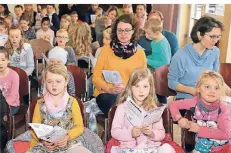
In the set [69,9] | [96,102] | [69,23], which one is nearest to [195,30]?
[96,102]

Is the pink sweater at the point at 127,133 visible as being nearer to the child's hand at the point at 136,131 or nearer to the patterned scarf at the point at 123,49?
the child's hand at the point at 136,131

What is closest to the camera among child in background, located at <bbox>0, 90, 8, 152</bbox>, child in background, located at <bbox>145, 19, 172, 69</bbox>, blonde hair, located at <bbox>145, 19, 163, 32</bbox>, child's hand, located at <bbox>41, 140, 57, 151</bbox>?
child's hand, located at <bbox>41, 140, 57, 151</bbox>

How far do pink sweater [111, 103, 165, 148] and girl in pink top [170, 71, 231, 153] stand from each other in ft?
0.65

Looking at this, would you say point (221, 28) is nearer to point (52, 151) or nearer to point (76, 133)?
point (76, 133)

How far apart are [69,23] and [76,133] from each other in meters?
3.88

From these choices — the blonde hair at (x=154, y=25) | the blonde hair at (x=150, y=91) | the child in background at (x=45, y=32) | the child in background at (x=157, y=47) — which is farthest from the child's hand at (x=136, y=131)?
the child in background at (x=45, y=32)

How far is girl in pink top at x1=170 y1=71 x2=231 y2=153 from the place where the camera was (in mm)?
2787

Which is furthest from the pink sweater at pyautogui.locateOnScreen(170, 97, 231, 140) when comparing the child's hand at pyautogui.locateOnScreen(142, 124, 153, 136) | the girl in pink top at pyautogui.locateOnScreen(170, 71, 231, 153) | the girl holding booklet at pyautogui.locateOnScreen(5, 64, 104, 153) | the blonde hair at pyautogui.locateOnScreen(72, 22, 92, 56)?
the blonde hair at pyautogui.locateOnScreen(72, 22, 92, 56)

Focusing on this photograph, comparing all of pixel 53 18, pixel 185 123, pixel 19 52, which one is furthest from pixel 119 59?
pixel 53 18

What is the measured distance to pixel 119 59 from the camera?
365 cm

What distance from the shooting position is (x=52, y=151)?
2.67 metres

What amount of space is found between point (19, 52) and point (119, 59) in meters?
1.37

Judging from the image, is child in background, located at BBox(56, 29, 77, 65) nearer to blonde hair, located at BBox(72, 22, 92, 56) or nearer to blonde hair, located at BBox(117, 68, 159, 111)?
blonde hair, located at BBox(72, 22, 92, 56)

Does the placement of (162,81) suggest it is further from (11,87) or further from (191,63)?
(11,87)
